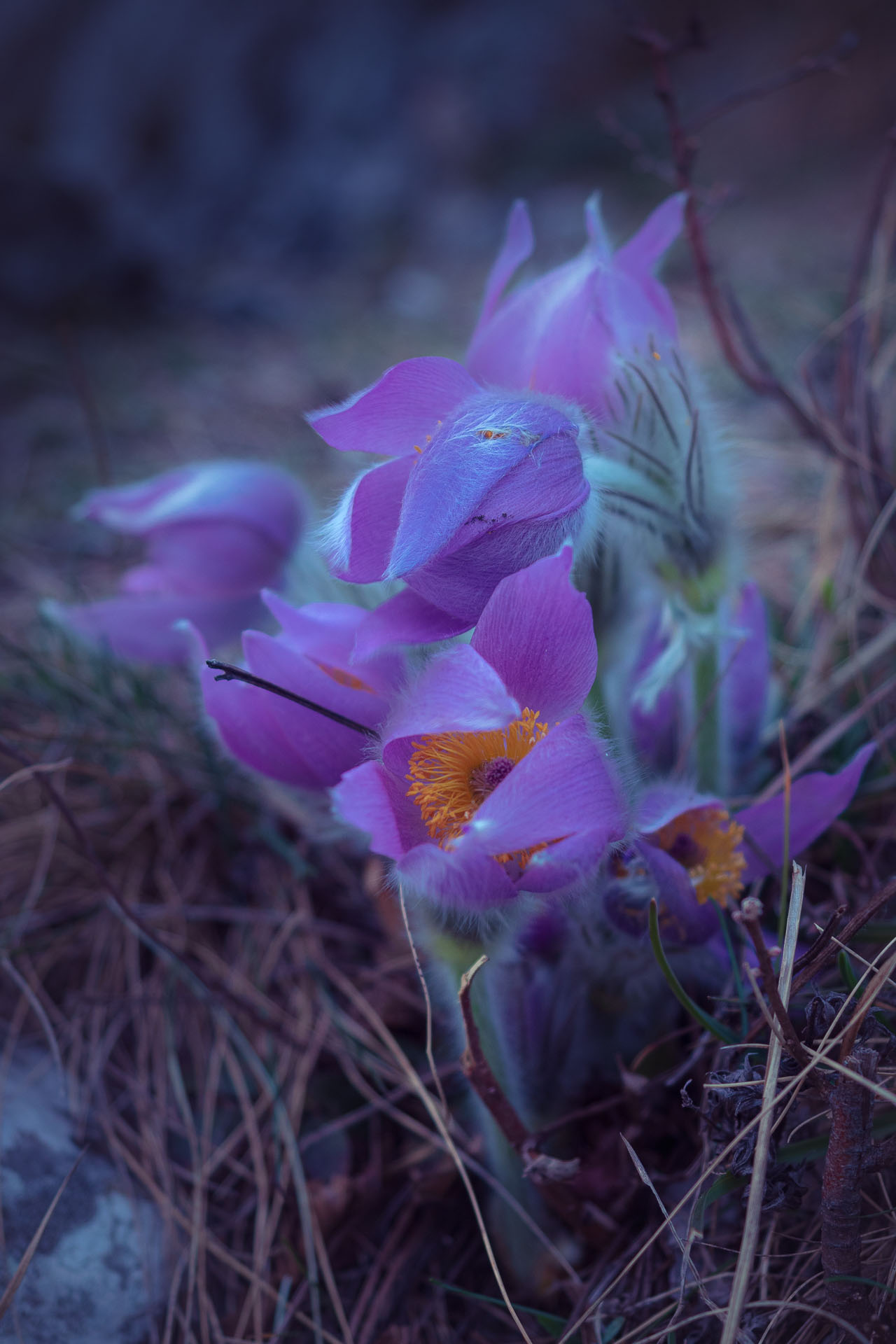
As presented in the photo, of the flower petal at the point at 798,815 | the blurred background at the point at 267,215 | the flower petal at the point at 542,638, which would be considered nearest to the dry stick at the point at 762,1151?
the flower petal at the point at 798,815

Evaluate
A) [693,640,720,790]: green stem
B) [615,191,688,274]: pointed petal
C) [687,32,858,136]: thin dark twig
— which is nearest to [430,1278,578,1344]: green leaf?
[693,640,720,790]: green stem

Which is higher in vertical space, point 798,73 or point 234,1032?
point 798,73

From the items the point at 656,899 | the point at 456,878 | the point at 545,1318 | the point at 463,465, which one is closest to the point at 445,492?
the point at 463,465

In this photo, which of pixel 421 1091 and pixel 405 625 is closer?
pixel 405 625

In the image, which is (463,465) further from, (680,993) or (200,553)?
(200,553)

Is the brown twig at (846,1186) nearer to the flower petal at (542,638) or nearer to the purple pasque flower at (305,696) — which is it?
the flower petal at (542,638)
